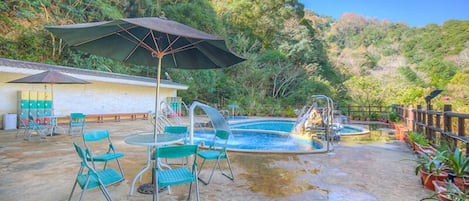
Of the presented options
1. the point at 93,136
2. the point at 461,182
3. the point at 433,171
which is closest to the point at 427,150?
the point at 433,171

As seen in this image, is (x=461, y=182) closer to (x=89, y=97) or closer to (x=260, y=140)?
(x=260, y=140)

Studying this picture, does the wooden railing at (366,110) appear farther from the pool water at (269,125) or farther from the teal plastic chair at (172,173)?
the teal plastic chair at (172,173)

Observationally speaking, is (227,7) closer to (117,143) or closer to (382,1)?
(117,143)

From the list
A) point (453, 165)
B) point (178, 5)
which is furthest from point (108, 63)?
point (453, 165)

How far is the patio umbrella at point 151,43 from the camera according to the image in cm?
278

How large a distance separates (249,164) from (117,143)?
3.63m

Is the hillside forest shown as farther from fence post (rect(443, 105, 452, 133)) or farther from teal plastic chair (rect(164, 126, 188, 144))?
teal plastic chair (rect(164, 126, 188, 144))

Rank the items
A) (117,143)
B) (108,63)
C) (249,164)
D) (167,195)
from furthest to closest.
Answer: (108,63), (117,143), (249,164), (167,195)

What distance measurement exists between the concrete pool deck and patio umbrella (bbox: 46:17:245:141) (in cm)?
121

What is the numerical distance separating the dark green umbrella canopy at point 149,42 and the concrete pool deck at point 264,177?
5.67 feet

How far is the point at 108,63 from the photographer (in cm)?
1541

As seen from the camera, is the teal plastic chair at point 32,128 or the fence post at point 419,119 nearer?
the teal plastic chair at point 32,128

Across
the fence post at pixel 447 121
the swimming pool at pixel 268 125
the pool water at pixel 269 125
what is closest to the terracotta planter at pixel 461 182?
the fence post at pixel 447 121

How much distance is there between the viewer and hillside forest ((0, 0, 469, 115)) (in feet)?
42.7
